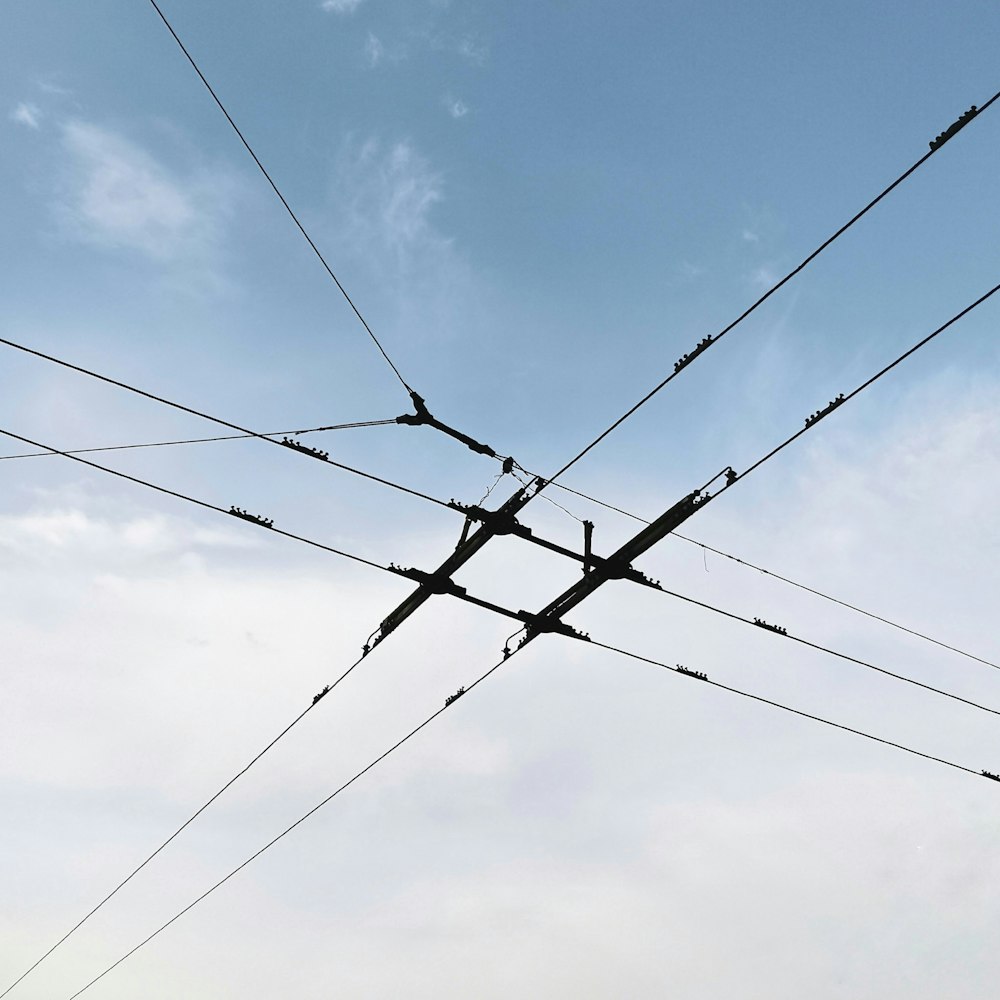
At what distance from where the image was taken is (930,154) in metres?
6.88

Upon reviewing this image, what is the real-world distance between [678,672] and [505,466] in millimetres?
3383

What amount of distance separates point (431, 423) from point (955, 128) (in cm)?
661

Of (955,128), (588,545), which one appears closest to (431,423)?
(588,545)

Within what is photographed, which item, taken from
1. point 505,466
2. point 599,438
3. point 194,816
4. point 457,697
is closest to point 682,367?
point 599,438

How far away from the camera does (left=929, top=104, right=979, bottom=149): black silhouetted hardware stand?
22.4 feet

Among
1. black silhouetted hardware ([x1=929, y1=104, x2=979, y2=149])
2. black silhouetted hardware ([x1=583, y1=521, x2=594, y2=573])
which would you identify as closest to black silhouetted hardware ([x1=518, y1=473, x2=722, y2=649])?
black silhouetted hardware ([x1=583, y1=521, x2=594, y2=573])

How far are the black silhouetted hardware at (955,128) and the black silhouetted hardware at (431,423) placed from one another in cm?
596

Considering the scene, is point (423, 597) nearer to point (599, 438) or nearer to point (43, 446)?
point (599, 438)

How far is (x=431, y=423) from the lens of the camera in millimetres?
11516

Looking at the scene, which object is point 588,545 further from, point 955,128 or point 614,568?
point 955,128

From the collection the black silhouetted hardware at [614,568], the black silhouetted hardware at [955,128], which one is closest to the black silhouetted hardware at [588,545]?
the black silhouetted hardware at [614,568]

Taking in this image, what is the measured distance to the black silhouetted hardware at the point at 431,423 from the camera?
11383 millimetres

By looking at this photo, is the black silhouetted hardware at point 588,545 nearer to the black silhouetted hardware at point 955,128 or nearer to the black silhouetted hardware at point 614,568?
the black silhouetted hardware at point 614,568

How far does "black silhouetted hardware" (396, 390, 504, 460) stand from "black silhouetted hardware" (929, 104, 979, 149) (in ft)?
19.5
